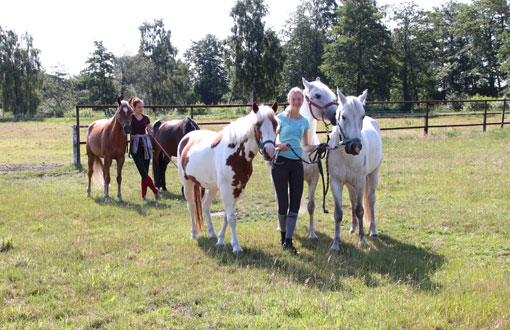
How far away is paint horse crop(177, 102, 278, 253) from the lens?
411 centimetres

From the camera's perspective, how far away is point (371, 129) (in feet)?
18.9

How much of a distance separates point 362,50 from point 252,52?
12052mm

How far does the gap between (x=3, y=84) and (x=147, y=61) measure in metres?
17.3

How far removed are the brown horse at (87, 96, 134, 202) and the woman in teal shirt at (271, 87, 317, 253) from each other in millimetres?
3805

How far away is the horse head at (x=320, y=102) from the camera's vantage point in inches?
191

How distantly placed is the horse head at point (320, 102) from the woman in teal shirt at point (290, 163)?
0.42 meters

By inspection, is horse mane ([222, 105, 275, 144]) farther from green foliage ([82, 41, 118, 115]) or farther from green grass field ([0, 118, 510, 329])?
green foliage ([82, 41, 118, 115])

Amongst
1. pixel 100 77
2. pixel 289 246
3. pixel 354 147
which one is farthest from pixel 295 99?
pixel 100 77

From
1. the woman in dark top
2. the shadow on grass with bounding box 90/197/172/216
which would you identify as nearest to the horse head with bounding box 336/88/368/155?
the shadow on grass with bounding box 90/197/172/216

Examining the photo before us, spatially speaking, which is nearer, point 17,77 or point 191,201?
point 191,201

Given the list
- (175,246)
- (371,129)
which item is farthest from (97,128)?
(371,129)

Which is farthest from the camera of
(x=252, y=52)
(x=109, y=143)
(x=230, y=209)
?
(x=252, y=52)

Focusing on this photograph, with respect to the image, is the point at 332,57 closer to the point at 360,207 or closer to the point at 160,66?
the point at 160,66

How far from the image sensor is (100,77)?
56.1m
